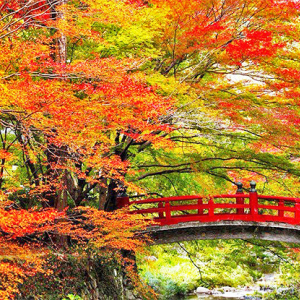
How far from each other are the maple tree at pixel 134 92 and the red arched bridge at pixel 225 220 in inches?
33.2

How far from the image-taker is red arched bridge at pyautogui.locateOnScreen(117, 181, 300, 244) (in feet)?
48.3

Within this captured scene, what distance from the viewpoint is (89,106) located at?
984cm

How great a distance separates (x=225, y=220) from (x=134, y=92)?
21.9ft

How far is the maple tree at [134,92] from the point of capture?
9.57 metres

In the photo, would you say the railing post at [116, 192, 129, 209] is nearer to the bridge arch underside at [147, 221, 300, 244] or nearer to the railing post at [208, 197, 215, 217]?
the bridge arch underside at [147, 221, 300, 244]

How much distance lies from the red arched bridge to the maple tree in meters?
0.84

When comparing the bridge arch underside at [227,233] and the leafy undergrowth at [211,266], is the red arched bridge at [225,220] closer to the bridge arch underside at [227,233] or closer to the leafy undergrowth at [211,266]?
the bridge arch underside at [227,233]

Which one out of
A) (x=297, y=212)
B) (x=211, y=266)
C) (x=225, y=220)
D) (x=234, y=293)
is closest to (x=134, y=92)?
(x=225, y=220)

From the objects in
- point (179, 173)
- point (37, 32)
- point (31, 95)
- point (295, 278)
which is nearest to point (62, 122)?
point (31, 95)

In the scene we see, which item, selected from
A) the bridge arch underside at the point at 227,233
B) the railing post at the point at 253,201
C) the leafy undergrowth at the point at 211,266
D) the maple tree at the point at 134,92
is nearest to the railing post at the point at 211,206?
the bridge arch underside at the point at 227,233

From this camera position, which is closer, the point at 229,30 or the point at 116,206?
the point at 229,30

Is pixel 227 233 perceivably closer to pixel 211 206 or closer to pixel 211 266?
pixel 211 206

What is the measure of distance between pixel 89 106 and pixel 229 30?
503 cm

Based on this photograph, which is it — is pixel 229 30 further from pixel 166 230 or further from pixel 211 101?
pixel 166 230
